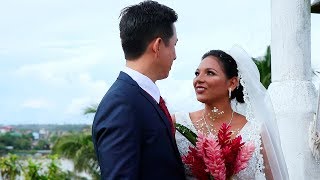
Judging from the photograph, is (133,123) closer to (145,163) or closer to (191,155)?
(145,163)

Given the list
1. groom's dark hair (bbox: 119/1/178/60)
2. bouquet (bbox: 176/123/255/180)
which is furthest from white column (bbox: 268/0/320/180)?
groom's dark hair (bbox: 119/1/178/60)

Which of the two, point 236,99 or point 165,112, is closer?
point 165,112

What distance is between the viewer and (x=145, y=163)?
2.70 m

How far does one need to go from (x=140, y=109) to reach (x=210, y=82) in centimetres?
149

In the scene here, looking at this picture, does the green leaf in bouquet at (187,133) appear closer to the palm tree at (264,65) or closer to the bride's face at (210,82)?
the bride's face at (210,82)

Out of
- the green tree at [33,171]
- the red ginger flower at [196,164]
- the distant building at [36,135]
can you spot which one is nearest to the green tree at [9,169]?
the green tree at [33,171]

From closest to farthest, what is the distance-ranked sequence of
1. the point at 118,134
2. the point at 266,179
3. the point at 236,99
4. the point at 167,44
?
the point at 118,134, the point at 167,44, the point at 266,179, the point at 236,99

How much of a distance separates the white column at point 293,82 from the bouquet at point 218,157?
3.45 m

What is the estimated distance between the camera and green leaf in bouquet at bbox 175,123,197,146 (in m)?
3.86

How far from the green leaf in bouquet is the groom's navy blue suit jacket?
0.98m

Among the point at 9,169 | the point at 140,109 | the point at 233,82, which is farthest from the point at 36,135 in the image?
the point at 140,109

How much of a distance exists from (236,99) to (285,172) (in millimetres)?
595

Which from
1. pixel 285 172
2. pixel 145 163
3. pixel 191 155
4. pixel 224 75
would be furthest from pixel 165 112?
pixel 285 172

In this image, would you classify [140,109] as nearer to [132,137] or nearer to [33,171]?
[132,137]
